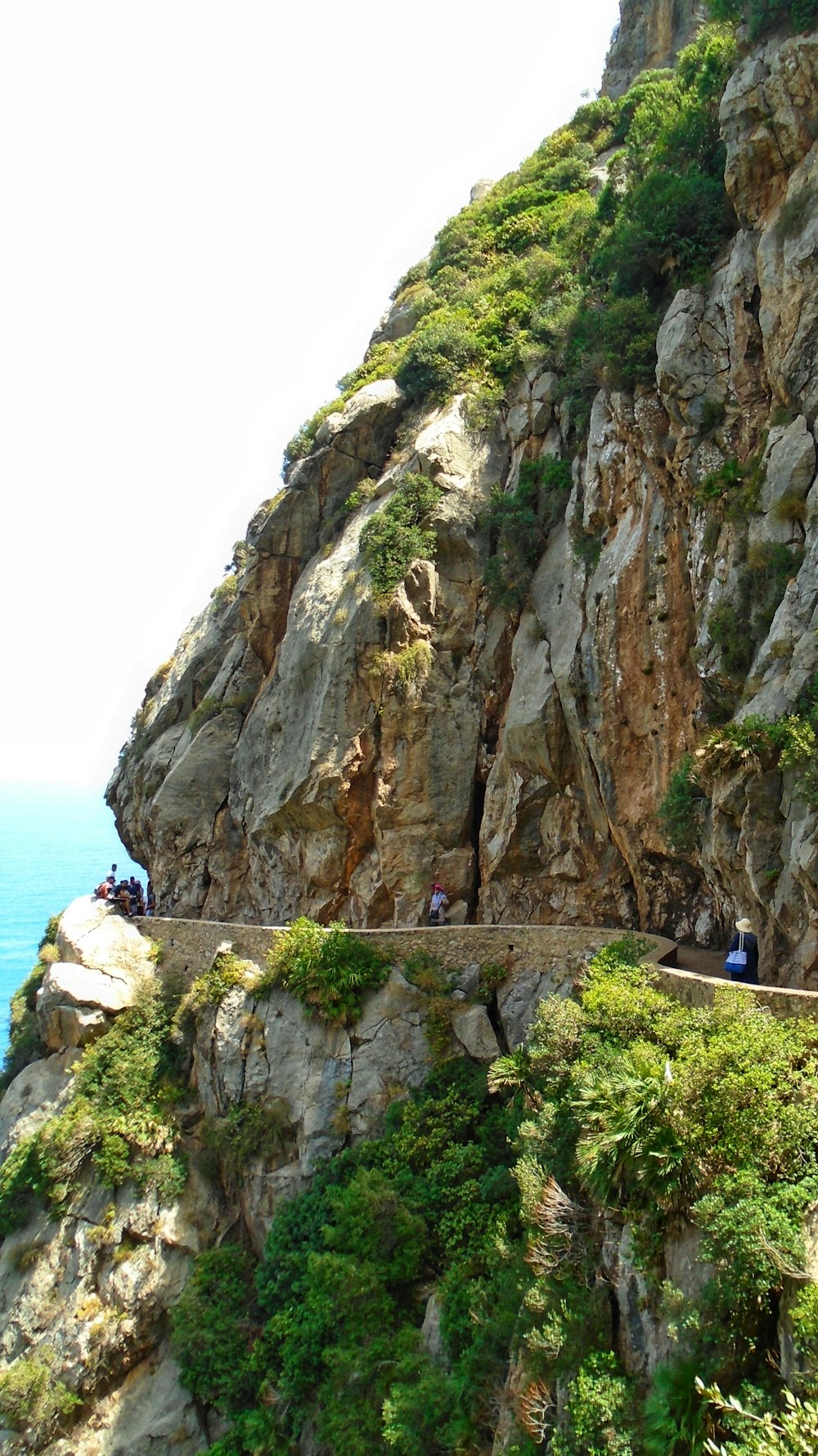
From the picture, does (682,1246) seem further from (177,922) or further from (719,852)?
(177,922)

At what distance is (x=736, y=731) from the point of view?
14.5 m

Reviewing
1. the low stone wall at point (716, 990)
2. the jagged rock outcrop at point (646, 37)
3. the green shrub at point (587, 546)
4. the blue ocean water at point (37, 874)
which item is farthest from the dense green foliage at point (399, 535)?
the blue ocean water at point (37, 874)

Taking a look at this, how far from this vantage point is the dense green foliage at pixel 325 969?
1906cm

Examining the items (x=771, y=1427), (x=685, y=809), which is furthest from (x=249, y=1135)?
(x=771, y=1427)

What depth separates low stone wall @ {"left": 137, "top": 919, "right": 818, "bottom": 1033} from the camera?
46.4 feet

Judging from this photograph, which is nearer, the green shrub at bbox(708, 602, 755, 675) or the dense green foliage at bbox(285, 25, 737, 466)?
the green shrub at bbox(708, 602, 755, 675)

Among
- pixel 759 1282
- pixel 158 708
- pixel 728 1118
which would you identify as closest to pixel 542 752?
pixel 728 1118

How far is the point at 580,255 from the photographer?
28.5 meters

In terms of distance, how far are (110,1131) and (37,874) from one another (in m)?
93.5

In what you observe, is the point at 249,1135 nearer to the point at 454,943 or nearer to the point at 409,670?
the point at 454,943

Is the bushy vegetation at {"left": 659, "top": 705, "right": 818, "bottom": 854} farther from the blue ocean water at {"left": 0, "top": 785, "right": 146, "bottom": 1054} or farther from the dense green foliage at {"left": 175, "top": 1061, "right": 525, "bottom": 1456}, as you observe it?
the blue ocean water at {"left": 0, "top": 785, "right": 146, "bottom": 1054}

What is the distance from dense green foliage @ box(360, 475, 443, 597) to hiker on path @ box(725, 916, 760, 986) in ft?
47.5

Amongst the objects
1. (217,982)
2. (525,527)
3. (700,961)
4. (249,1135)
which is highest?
(525,527)

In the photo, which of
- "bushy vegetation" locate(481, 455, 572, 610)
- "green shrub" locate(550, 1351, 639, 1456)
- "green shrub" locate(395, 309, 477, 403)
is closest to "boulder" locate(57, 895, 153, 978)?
"bushy vegetation" locate(481, 455, 572, 610)
